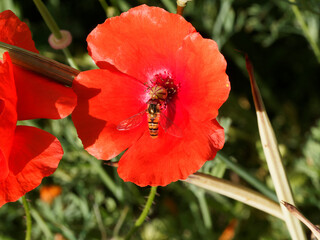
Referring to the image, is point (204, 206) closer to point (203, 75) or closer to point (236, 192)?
point (236, 192)

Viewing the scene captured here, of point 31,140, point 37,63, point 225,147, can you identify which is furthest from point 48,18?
point 225,147

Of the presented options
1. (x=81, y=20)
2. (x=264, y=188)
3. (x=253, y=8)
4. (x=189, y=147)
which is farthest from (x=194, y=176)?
(x=81, y=20)

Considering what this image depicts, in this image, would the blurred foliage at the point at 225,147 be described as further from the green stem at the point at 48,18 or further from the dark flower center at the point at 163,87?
the dark flower center at the point at 163,87

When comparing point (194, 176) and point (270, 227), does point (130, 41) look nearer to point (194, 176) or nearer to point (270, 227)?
point (194, 176)

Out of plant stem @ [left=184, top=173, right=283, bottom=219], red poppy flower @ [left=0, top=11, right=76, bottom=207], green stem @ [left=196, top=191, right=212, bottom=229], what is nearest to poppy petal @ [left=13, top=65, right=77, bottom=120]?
red poppy flower @ [left=0, top=11, right=76, bottom=207]

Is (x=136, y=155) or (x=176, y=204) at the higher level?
(x=136, y=155)

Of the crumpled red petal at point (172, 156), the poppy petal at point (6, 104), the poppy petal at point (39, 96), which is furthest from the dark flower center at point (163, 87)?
the poppy petal at point (6, 104)
